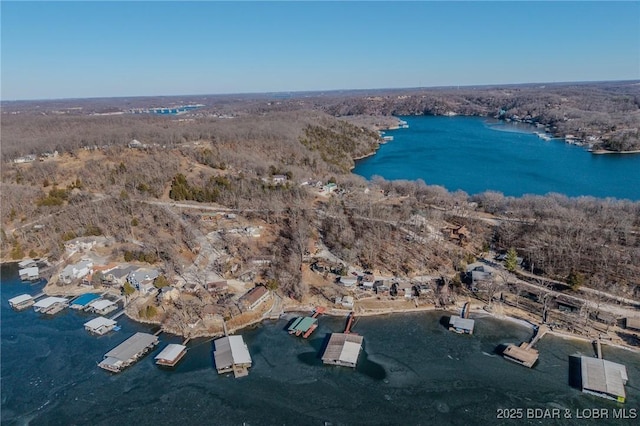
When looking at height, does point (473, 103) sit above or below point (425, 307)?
above

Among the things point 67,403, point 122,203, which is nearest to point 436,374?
point 67,403

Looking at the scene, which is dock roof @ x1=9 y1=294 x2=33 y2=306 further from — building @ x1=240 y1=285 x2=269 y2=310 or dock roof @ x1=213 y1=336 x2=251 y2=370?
dock roof @ x1=213 y1=336 x2=251 y2=370

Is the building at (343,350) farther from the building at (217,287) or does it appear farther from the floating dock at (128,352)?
the floating dock at (128,352)

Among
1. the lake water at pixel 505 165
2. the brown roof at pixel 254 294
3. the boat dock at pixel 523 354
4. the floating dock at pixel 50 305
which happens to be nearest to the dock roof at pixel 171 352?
the brown roof at pixel 254 294

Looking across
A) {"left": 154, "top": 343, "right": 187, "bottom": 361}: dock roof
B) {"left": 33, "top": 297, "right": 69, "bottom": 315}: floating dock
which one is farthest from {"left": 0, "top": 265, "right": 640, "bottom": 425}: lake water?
{"left": 33, "top": 297, "right": 69, "bottom": 315}: floating dock

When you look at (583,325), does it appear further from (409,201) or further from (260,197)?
(260,197)

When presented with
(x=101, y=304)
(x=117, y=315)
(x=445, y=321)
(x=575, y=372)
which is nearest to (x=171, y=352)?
(x=117, y=315)
